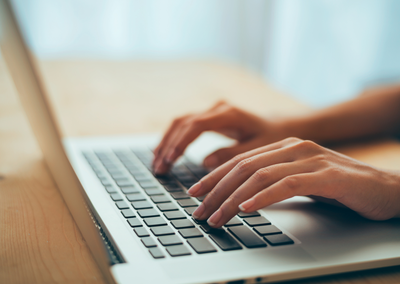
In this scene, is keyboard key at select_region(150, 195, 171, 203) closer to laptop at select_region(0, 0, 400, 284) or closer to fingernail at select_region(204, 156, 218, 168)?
laptop at select_region(0, 0, 400, 284)

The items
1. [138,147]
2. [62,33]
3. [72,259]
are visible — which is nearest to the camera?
[72,259]

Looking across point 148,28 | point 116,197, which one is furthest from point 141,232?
point 148,28

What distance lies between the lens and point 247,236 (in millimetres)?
475

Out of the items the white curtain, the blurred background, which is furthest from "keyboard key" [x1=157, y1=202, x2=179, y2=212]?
the white curtain

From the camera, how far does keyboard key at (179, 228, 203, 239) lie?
18.4 inches

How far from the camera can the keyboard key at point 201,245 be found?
44 cm

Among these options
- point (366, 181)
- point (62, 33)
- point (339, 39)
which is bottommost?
point (339, 39)

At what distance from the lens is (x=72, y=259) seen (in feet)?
1.44

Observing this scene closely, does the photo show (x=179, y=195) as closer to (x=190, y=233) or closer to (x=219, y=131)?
(x=190, y=233)

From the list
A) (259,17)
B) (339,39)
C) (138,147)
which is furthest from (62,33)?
(138,147)

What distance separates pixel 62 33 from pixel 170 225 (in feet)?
8.70

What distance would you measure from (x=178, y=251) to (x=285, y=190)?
0.48ft

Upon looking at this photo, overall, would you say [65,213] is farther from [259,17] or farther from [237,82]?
[259,17]

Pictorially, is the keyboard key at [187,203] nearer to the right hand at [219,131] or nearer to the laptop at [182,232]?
the laptop at [182,232]
